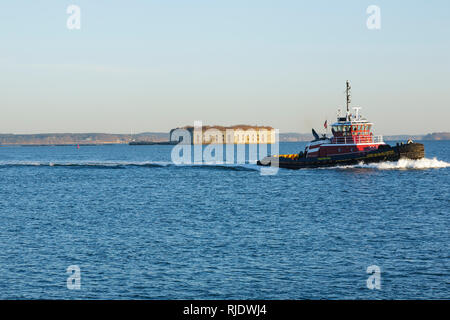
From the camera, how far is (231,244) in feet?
107

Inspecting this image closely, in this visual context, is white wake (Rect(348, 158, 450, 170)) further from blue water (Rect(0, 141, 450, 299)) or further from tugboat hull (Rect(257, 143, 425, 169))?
blue water (Rect(0, 141, 450, 299))

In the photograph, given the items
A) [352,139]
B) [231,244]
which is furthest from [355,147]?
[231,244]

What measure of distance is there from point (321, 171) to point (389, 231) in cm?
6017

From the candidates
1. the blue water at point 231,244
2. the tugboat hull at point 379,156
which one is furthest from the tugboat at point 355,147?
the blue water at point 231,244

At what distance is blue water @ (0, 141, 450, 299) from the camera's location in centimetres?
2322

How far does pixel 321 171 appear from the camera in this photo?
96.4 meters

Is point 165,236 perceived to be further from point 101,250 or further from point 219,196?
point 219,196

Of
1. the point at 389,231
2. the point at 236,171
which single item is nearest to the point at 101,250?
the point at 389,231

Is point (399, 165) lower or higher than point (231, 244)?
higher

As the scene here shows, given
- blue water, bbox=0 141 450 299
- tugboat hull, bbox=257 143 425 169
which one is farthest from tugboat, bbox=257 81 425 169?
blue water, bbox=0 141 450 299

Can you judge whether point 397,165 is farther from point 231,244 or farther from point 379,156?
point 231,244

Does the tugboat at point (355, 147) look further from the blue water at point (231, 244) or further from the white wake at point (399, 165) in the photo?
the blue water at point (231, 244)

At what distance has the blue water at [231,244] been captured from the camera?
23.2 metres
